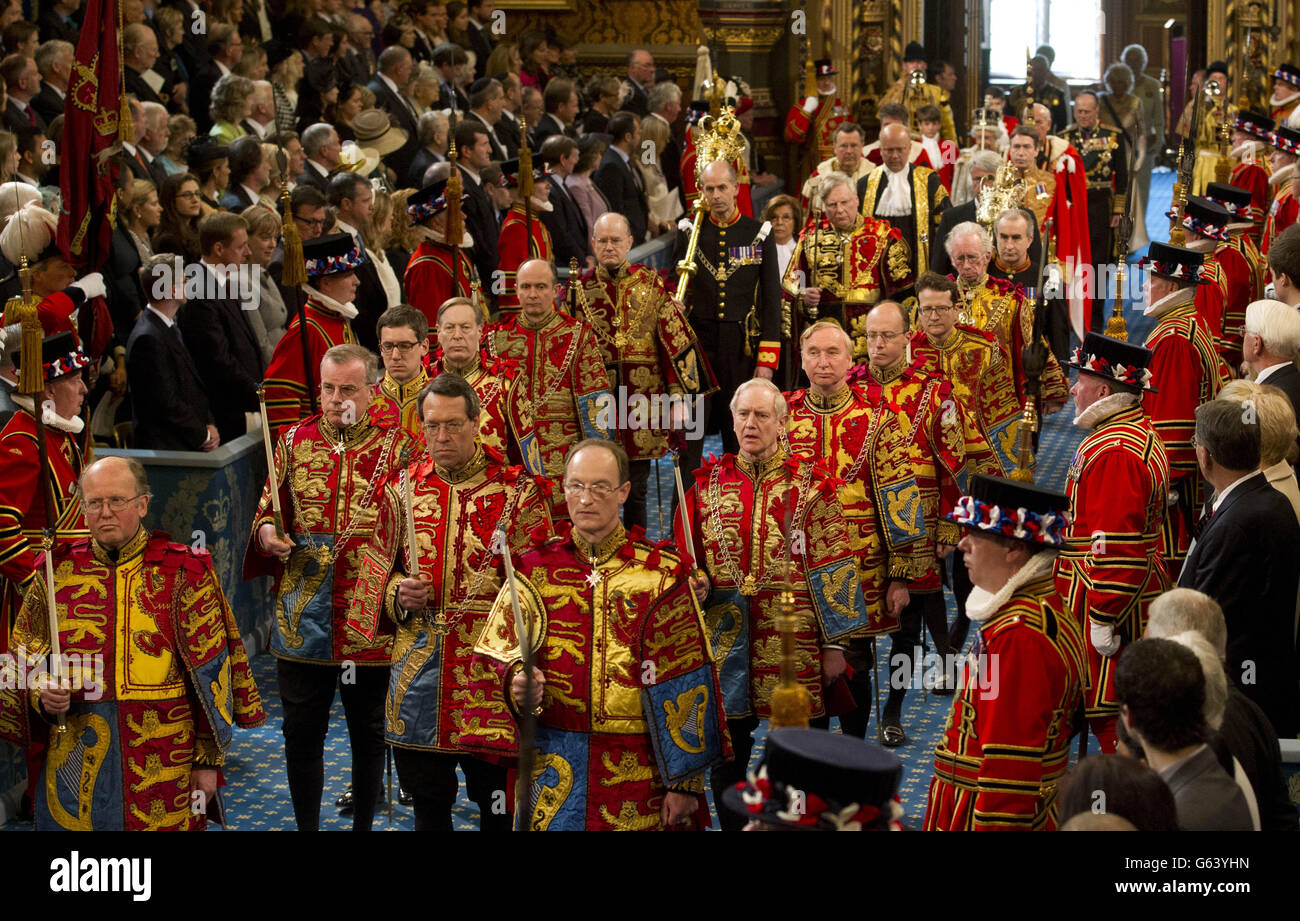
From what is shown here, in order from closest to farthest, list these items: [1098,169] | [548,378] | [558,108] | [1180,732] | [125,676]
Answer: [1180,732], [125,676], [548,378], [558,108], [1098,169]

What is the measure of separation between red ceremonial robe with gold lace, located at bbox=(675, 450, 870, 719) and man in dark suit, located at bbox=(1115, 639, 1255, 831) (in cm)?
220

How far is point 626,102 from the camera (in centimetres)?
1789

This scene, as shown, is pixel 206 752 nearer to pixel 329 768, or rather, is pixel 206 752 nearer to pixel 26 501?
pixel 26 501

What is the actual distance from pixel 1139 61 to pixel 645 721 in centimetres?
1840

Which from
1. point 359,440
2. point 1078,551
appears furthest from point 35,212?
point 1078,551

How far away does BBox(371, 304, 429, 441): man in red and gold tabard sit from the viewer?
735cm

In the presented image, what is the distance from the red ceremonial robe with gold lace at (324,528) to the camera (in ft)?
21.1

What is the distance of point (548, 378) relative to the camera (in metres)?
8.75

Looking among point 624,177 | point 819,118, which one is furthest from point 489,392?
point 819,118

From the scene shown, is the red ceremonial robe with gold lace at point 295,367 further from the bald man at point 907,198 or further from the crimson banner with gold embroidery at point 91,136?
the bald man at point 907,198

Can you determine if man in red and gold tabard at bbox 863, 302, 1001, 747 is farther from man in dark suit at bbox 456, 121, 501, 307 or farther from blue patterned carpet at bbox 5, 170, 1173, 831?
man in dark suit at bbox 456, 121, 501, 307

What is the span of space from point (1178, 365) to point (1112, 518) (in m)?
1.84

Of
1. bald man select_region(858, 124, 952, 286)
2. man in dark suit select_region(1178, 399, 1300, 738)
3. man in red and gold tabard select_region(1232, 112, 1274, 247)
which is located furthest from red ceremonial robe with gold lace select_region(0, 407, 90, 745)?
man in red and gold tabard select_region(1232, 112, 1274, 247)

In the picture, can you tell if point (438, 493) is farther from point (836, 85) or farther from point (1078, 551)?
point (836, 85)
